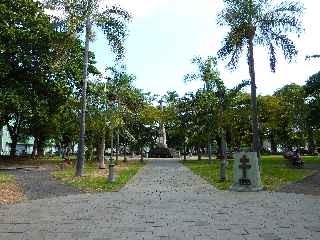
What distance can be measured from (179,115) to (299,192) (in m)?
32.1

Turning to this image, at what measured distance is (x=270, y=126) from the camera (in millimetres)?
64500

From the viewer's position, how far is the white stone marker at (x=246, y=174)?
16403mm

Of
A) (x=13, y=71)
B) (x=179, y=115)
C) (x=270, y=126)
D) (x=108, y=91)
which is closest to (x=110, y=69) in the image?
(x=108, y=91)

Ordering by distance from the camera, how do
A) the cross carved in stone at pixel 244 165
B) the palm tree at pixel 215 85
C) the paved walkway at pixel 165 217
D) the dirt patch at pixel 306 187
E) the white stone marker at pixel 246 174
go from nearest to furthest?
the paved walkway at pixel 165 217, the dirt patch at pixel 306 187, the white stone marker at pixel 246 174, the cross carved in stone at pixel 244 165, the palm tree at pixel 215 85

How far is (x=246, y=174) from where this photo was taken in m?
16.6

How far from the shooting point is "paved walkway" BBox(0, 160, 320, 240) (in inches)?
316

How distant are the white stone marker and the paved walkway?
5.90 ft

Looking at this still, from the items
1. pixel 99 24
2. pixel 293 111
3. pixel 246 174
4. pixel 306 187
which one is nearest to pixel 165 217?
pixel 246 174

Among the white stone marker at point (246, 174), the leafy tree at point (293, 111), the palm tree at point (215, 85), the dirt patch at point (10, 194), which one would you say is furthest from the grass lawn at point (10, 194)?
the leafy tree at point (293, 111)

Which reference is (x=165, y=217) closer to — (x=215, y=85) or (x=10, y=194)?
(x=10, y=194)

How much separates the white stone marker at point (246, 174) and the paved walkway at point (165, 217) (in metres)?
1.80

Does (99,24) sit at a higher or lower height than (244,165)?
higher

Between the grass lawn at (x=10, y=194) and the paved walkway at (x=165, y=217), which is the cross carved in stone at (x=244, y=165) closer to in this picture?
the paved walkway at (x=165, y=217)

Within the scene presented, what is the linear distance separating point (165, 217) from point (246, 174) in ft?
24.1
